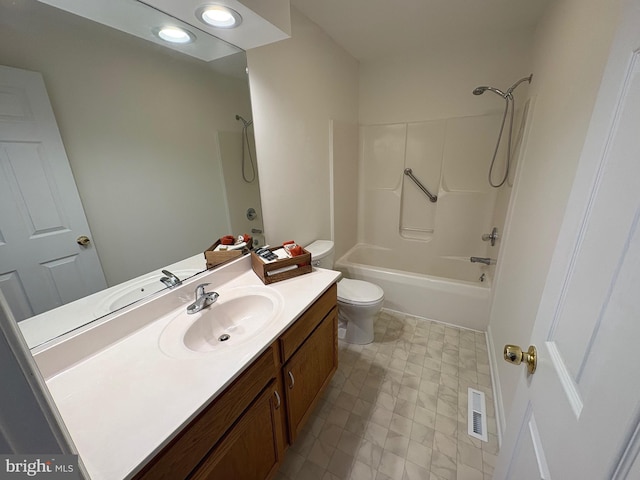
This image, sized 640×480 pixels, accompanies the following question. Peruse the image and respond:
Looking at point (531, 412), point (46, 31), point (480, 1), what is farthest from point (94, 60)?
point (480, 1)

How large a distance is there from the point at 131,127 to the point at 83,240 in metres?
0.46

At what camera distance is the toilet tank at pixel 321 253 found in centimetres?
199

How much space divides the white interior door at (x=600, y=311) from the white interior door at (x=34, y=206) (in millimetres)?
1364

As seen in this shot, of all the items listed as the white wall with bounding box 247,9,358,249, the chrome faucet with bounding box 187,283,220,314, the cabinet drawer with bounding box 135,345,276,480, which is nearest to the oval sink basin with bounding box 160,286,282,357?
the chrome faucet with bounding box 187,283,220,314

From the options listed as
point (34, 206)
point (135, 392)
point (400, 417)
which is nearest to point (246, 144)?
point (34, 206)

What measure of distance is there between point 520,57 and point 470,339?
232cm

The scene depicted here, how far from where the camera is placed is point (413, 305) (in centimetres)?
240

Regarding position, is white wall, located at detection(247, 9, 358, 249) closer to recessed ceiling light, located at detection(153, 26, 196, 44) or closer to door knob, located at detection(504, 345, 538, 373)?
recessed ceiling light, located at detection(153, 26, 196, 44)

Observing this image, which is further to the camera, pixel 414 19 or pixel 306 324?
pixel 414 19

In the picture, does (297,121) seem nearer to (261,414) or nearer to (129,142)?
(129,142)

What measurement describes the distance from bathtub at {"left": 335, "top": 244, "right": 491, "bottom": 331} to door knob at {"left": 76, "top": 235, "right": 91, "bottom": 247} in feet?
6.47

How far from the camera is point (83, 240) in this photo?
0.92m

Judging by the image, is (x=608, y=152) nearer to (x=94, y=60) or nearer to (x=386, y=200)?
(x=94, y=60)

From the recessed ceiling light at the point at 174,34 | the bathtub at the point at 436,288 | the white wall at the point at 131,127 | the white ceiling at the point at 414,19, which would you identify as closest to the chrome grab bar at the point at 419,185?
the bathtub at the point at 436,288
